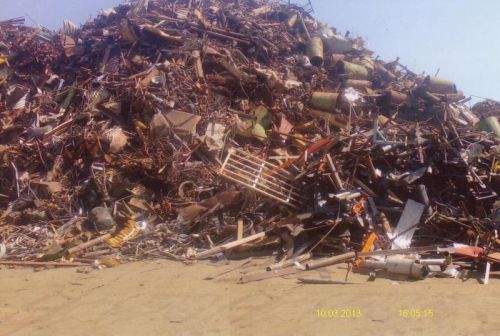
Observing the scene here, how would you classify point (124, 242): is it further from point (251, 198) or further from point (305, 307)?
point (305, 307)

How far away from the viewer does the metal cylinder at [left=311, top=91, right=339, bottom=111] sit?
8.86 metres

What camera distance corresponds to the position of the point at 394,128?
7.58 m

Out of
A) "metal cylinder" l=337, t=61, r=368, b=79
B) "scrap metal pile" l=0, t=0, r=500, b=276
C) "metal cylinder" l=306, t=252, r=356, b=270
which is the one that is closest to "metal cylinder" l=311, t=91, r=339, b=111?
"scrap metal pile" l=0, t=0, r=500, b=276

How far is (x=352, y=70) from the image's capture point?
10242 millimetres

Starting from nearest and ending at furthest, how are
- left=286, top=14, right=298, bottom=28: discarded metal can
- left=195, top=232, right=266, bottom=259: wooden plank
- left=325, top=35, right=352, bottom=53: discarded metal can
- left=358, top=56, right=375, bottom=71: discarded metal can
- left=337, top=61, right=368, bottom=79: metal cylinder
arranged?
left=195, top=232, right=266, bottom=259: wooden plank → left=337, top=61, right=368, bottom=79: metal cylinder → left=358, top=56, right=375, bottom=71: discarded metal can → left=325, top=35, right=352, bottom=53: discarded metal can → left=286, top=14, right=298, bottom=28: discarded metal can

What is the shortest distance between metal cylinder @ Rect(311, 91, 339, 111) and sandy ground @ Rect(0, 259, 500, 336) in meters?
4.44

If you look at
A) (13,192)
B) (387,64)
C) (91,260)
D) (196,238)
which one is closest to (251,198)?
(196,238)

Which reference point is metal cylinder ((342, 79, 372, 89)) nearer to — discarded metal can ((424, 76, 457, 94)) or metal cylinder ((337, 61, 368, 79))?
metal cylinder ((337, 61, 368, 79))

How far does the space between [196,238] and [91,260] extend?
154cm

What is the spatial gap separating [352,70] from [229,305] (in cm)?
737
